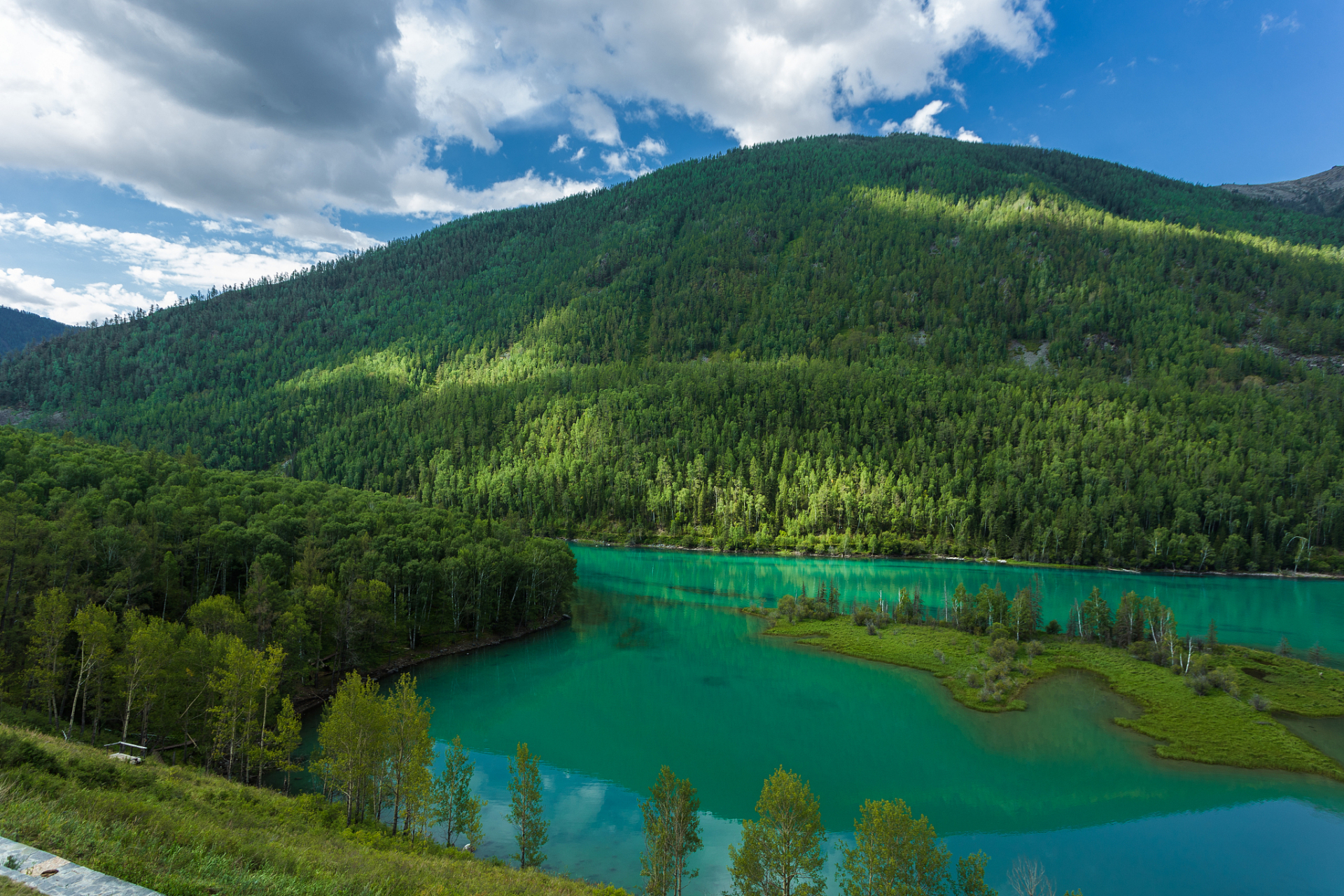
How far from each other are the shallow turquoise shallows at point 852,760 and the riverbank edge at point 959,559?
37136mm

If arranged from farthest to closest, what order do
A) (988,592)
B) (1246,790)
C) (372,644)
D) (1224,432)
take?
(1224,432), (988,592), (372,644), (1246,790)

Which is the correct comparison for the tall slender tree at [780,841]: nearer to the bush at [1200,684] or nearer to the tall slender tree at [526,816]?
the tall slender tree at [526,816]

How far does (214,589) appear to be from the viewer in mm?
51344

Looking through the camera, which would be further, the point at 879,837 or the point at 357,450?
the point at 357,450

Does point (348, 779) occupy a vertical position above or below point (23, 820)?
below

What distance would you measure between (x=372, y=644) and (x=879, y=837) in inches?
1785

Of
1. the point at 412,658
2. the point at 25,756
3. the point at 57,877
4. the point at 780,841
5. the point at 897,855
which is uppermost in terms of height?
the point at 57,877

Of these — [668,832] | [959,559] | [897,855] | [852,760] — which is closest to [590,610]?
[852,760]

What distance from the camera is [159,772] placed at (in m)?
21.2

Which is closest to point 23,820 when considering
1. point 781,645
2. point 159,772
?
point 159,772

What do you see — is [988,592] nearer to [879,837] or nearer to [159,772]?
[879,837]

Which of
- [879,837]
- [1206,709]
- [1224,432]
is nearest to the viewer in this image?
[879,837]

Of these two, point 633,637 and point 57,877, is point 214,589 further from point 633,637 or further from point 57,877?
point 57,877

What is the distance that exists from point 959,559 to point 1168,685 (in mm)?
65668
